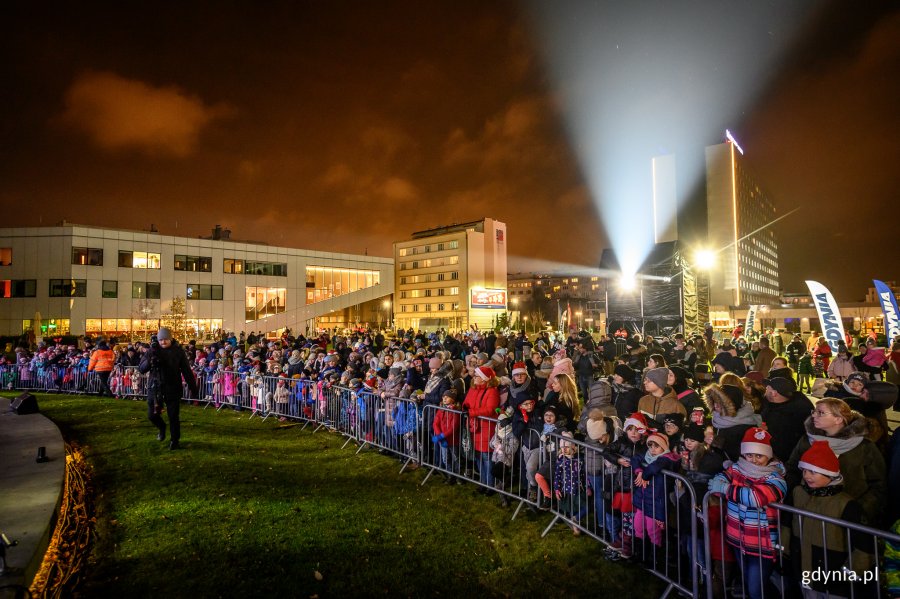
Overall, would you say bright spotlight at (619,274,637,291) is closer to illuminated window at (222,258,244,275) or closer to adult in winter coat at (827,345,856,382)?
adult in winter coat at (827,345,856,382)

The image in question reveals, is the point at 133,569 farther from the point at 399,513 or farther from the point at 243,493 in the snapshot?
the point at 399,513

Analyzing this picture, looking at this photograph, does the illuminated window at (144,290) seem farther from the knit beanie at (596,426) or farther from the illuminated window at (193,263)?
the knit beanie at (596,426)

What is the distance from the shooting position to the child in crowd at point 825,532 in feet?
11.2

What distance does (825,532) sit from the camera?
3475 millimetres

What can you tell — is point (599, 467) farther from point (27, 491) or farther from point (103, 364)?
point (103, 364)

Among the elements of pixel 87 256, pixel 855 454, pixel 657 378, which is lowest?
pixel 855 454

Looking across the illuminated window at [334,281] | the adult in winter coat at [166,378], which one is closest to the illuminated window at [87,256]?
the illuminated window at [334,281]

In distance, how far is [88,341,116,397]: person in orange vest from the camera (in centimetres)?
1639

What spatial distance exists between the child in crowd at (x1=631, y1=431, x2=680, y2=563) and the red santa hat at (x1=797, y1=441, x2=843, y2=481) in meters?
1.19

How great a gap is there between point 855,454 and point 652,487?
5.46 feet

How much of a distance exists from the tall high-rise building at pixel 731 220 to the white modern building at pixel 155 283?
6689 centimetres

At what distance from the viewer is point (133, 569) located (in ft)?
15.5

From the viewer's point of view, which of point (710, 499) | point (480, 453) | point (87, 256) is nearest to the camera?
point (710, 499)

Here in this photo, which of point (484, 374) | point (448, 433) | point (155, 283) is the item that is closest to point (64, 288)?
point (155, 283)
